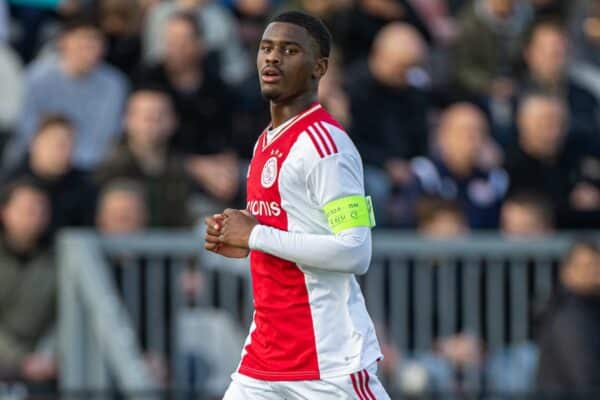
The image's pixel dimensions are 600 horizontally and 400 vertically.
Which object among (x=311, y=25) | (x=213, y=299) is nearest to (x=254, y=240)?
(x=311, y=25)

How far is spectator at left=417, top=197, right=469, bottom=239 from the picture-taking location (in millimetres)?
10203

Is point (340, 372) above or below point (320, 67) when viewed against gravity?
below

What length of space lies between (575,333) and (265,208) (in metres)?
4.40

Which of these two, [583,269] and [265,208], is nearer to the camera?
[265,208]

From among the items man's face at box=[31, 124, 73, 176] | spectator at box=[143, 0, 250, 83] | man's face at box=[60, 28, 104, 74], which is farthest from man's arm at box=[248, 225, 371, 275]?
spectator at box=[143, 0, 250, 83]

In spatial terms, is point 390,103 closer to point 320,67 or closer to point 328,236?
point 320,67

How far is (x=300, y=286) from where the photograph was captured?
5602 mm

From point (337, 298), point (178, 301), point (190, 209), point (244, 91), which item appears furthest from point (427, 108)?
point (337, 298)

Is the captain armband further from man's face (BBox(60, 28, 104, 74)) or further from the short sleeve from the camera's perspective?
man's face (BBox(60, 28, 104, 74))

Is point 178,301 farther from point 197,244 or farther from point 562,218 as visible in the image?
point 562,218

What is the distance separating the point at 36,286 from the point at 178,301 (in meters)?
0.88

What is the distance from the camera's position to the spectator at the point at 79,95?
37.1ft

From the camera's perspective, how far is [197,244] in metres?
9.76

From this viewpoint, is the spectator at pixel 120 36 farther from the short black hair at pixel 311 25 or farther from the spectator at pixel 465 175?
the short black hair at pixel 311 25
